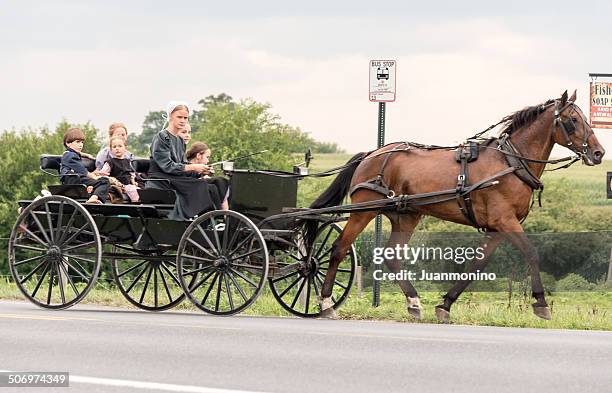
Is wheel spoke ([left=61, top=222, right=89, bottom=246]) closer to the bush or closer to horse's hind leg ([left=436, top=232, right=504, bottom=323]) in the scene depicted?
horse's hind leg ([left=436, top=232, right=504, bottom=323])

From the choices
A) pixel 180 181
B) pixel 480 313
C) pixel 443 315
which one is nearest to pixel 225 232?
pixel 180 181

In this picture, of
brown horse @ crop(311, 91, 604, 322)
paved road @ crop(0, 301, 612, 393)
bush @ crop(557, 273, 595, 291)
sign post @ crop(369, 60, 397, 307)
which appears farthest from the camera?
bush @ crop(557, 273, 595, 291)

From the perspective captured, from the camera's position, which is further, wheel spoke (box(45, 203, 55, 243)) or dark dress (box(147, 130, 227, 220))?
wheel spoke (box(45, 203, 55, 243))

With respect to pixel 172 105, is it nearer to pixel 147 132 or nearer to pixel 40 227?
pixel 40 227

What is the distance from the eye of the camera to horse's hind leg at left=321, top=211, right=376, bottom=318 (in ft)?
46.4

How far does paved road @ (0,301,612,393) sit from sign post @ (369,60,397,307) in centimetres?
418

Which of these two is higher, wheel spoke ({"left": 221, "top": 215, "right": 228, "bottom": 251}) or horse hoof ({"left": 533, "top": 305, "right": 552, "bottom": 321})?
wheel spoke ({"left": 221, "top": 215, "right": 228, "bottom": 251})

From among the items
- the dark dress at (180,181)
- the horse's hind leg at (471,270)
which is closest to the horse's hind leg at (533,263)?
the horse's hind leg at (471,270)

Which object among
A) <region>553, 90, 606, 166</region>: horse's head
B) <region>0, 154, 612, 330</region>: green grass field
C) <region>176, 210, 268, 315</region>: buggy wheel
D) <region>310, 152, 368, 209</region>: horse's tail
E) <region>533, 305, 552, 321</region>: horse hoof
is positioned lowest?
<region>0, 154, 612, 330</region>: green grass field

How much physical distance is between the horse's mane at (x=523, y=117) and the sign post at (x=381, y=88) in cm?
245

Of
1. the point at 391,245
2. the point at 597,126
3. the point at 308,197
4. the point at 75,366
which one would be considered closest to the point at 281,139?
the point at 308,197

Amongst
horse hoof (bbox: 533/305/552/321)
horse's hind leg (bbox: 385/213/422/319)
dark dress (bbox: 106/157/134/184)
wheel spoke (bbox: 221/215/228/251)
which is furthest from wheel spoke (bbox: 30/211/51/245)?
horse hoof (bbox: 533/305/552/321)

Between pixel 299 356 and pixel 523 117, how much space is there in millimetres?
5623

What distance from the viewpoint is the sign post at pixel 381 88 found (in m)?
16.5
